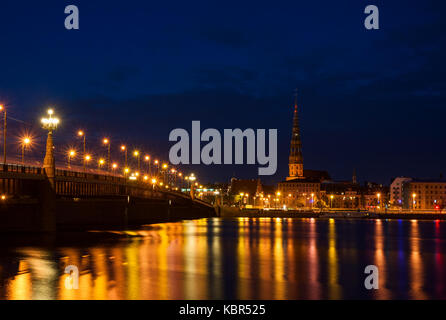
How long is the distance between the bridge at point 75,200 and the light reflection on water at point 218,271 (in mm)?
11298

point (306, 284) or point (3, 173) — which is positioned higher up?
point (3, 173)

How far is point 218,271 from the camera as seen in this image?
39812 millimetres

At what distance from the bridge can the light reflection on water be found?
11.3m

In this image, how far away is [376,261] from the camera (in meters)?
48.8

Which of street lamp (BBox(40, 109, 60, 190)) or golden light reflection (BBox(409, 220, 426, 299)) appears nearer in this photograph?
golden light reflection (BBox(409, 220, 426, 299))

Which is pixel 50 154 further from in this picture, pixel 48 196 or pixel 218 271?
pixel 218 271

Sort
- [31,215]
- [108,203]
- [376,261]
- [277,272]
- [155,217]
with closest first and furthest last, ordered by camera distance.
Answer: [277,272]
[376,261]
[31,215]
[108,203]
[155,217]

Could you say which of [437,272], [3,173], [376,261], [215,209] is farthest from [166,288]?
[215,209]

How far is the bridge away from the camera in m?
62.7

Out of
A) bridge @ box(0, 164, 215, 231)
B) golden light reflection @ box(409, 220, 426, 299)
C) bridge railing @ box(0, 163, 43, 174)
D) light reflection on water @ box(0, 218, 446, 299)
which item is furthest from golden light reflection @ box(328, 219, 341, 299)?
bridge railing @ box(0, 163, 43, 174)

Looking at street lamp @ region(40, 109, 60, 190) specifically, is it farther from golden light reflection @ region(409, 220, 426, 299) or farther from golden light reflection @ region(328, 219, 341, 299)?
golden light reflection @ region(409, 220, 426, 299)
